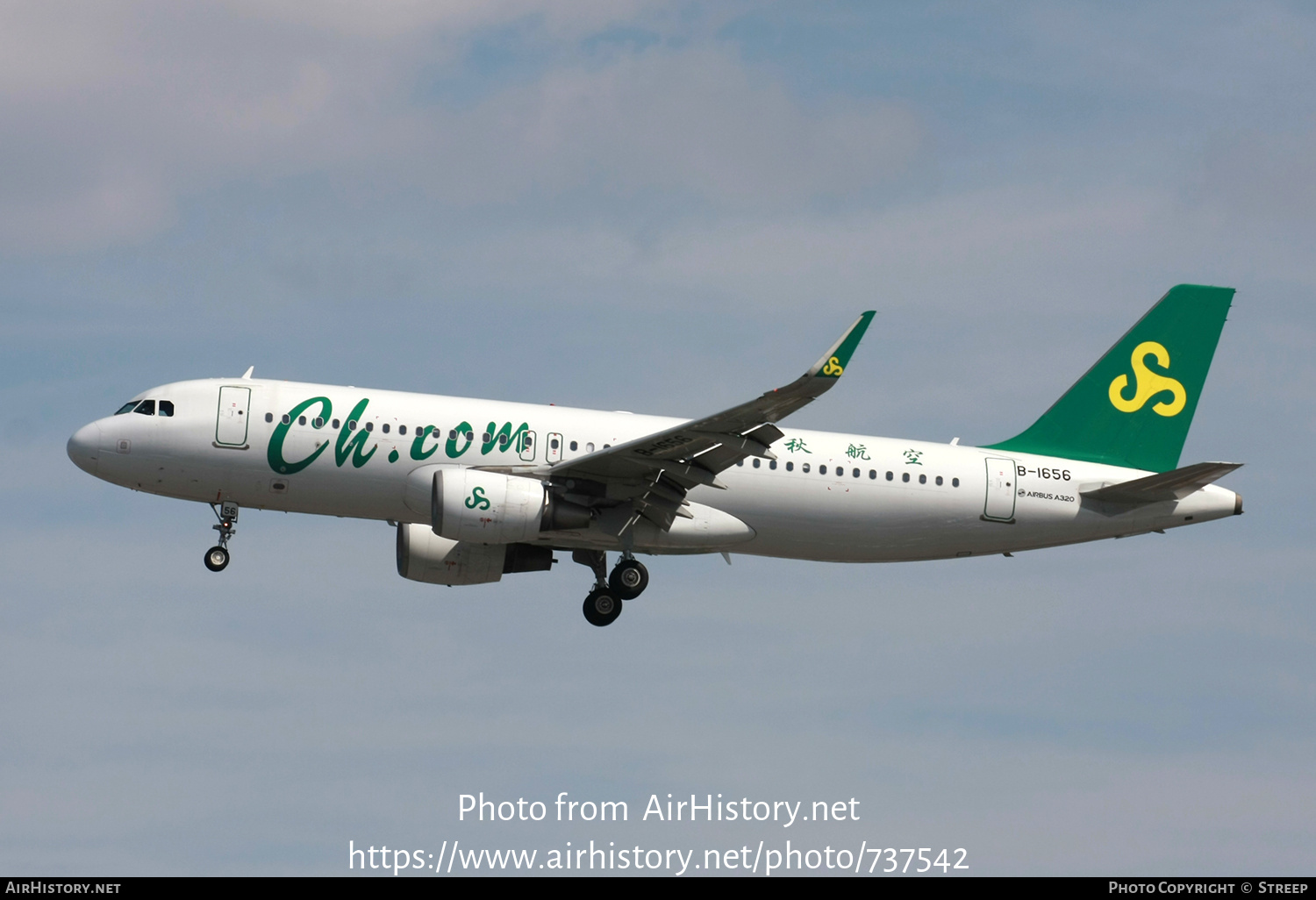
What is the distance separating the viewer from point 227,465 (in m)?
36.4

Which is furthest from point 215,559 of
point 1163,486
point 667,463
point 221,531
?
point 1163,486

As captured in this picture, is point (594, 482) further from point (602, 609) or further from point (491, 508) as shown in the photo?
point (602, 609)

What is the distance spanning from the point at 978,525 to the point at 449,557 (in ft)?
41.8

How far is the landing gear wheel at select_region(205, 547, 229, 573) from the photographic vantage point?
37.2 metres

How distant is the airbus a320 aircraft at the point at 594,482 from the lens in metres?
35.8

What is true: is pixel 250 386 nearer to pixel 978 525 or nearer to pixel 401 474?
pixel 401 474

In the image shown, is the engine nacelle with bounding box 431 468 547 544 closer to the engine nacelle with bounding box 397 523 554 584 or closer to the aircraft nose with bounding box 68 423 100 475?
the engine nacelle with bounding box 397 523 554 584

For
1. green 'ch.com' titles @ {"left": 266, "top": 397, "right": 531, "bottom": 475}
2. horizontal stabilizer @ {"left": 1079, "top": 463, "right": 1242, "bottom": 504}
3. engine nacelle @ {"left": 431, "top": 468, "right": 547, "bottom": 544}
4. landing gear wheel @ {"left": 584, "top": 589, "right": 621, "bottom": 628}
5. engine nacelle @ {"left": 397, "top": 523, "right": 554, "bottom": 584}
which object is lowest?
landing gear wheel @ {"left": 584, "top": 589, "right": 621, "bottom": 628}

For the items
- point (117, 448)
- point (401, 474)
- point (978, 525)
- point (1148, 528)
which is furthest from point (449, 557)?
point (1148, 528)

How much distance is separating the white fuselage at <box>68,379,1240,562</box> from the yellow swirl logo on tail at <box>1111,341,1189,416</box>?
3.34m

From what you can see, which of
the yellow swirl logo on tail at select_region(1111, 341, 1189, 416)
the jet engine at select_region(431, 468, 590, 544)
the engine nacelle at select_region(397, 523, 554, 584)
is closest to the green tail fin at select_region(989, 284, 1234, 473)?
the yellow swirl logo on tail at select_region(1111, 341, 1189, 416)

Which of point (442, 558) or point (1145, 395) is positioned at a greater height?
point (1145, 395)

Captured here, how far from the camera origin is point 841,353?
30.8m

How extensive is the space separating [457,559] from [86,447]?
29.3 feet
